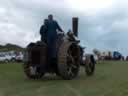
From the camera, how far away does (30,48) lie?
1703cm

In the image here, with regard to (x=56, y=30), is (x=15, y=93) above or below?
below

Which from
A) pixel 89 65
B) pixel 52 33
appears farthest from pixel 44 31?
pixel 89 65

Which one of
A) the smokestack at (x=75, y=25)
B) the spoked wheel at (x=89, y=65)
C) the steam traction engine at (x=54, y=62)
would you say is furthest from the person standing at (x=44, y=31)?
the spoked wheel at (x=89, y=65)

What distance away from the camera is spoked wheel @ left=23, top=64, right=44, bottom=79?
55.4ft

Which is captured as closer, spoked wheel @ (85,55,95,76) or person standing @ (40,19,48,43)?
person standing @ (40,19,48,43)

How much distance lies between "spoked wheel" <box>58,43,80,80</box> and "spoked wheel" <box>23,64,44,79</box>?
895 mm

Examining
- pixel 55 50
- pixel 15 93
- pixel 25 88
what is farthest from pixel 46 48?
pixel 15 93

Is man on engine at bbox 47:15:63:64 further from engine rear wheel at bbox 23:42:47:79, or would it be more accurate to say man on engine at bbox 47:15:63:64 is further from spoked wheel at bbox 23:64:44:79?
spoked wheel at bbox 23:64:44:79

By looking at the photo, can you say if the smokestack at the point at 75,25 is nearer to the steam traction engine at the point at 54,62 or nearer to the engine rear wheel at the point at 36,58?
the steam traction engine at the point at 54,62

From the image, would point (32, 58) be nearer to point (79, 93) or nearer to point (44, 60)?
point (44, 60)

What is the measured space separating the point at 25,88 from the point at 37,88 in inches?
14.3

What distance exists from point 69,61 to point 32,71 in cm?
148

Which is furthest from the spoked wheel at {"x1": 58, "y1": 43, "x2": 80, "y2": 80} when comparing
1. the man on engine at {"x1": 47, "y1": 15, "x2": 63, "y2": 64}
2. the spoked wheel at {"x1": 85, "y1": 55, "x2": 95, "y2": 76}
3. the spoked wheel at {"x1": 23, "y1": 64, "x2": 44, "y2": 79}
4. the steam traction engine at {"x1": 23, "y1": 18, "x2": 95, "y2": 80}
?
the spoked wheel at {"x1": 85, "y1": 55, "x2": 95, "y2": 76}

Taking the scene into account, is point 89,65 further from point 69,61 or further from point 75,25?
point 69,61
